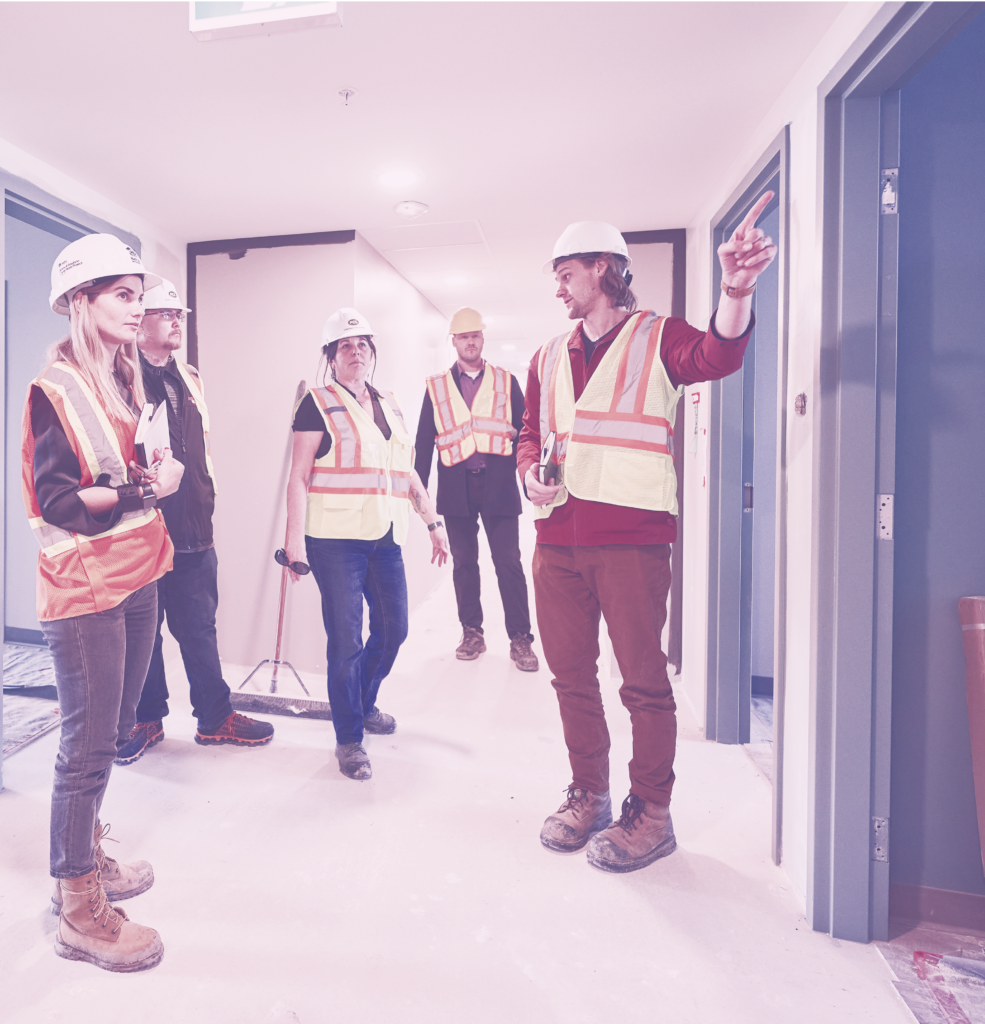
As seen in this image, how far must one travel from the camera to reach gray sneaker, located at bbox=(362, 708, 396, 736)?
2.69 meters

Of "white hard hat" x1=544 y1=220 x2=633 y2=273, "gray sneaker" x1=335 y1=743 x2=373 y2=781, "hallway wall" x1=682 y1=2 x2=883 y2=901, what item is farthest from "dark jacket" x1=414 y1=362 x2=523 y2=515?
"hallway wall" x1=682 y1=2 x2=883 y2=901

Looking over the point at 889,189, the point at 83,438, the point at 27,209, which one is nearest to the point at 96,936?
the point at 83,438

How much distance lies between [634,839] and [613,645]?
0.54m

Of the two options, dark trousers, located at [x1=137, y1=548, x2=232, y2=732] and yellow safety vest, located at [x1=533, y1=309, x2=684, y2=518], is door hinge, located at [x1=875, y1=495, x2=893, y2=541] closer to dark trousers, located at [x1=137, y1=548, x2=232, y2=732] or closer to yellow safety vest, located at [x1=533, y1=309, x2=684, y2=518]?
yellow safety vest, located at [x1=533, y1=309, x2=684, y2=518]

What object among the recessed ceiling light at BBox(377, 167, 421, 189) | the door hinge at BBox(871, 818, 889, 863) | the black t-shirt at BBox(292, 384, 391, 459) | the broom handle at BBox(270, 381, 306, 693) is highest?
the recessed ceiling light at BBox(377, 167, 421, 189)

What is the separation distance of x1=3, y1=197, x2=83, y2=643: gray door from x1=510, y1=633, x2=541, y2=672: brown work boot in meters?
2.69

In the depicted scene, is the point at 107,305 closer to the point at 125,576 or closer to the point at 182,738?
the point at 125,576

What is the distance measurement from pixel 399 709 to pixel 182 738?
862 mm

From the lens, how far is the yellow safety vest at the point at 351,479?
88.5 inches

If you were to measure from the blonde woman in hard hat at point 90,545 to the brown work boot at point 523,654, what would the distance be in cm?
214

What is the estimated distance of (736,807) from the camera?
85.6 inches

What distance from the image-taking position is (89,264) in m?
1.46

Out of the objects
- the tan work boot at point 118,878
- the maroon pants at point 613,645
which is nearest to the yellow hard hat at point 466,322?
the maroon pants at point 613,645

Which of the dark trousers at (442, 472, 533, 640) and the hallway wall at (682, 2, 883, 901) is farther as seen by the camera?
the dark trousers at (442, 472, 533, 640)
